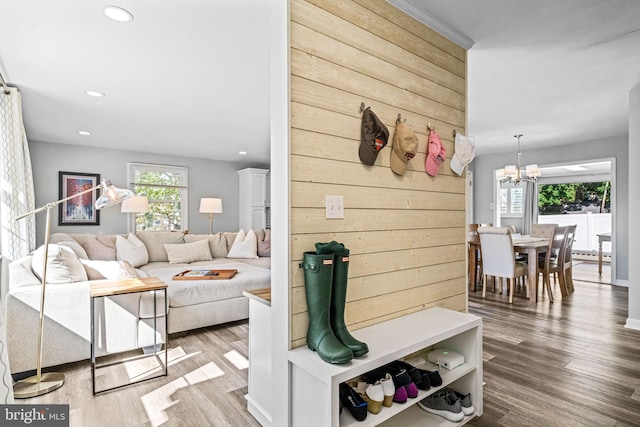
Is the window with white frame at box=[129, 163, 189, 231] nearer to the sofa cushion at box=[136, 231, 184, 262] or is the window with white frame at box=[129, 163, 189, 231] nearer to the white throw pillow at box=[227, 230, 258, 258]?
the sofa cushion at box=[136, 231, 184, 262]

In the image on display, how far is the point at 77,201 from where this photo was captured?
606cm

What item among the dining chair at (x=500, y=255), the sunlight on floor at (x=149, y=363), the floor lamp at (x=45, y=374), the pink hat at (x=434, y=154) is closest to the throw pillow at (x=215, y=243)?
the sunlight on floor at (x=149, y=363)

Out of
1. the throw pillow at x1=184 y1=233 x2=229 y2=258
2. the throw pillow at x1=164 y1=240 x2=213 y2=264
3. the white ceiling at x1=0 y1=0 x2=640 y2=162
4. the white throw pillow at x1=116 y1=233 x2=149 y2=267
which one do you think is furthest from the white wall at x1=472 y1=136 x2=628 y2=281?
the white throw pillow at x1=116 y1=233 x2=149 y2=267

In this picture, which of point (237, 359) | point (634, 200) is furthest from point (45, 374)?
point (634, 200)

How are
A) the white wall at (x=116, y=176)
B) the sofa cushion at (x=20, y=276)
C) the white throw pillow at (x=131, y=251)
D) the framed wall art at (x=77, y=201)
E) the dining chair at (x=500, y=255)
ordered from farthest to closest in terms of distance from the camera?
the framed wall art at (x=77, y=201) → the white wall at (x=116, y=176) → the white throw pillow at (x=131, y=251) → the dining chair at (x=500, y=255) → the sofa cushion at (x=20, y=276)

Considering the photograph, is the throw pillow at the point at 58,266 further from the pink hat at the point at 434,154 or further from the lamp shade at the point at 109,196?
the pink hat at the point at 434,154

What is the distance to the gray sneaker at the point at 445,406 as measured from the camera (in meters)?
1.92

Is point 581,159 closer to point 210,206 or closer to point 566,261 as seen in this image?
point 566,261

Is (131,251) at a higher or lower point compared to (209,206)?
lower

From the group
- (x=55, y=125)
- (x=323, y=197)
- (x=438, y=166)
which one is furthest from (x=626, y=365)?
(x=55, y=125)

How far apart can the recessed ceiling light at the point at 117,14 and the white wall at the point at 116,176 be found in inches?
194

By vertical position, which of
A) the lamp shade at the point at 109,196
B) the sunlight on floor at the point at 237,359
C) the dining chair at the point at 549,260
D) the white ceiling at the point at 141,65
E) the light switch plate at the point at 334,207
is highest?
the white ceiling at the point at 141,65

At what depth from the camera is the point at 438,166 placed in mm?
2291

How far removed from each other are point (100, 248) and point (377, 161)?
4359 mm
